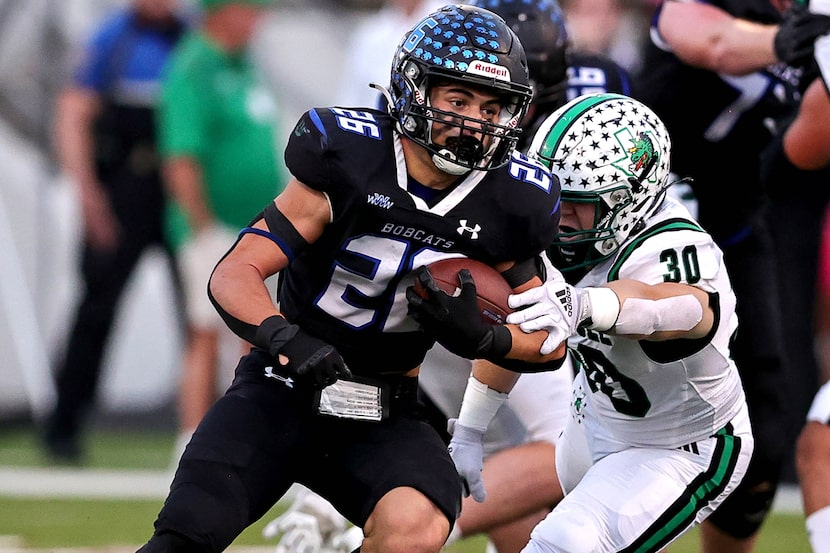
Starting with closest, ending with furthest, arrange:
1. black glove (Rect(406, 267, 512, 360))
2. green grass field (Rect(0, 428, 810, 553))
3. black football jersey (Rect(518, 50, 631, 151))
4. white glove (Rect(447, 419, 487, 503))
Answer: black glove (Rect(406, 267, 512, 360))
white glove (Rect(447, 419, 487, 503))
black football jersey (Rect(518, 50, 631, 151))
green grass field (Rect(0, 428, 810, 553))

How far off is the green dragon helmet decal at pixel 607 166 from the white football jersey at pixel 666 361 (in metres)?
0.05

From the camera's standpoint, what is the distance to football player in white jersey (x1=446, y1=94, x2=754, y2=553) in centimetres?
341

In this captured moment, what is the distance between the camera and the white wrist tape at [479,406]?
3816 millimetres

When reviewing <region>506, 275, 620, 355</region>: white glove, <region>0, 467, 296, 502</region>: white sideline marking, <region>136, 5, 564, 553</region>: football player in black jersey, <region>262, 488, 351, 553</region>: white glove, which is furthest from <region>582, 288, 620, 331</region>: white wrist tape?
<region>0, 467, 296, 502</region>: white sideline marking

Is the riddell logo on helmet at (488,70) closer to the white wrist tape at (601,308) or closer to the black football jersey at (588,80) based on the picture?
Result: the white wrist tape at (601,308)

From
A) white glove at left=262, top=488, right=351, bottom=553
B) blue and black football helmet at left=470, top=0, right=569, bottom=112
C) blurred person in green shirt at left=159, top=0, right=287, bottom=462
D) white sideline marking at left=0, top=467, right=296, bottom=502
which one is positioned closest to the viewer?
white glove at left=262, top=488, right=351, bottom=553

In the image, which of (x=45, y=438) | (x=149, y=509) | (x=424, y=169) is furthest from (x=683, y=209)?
(x=45, y=438)

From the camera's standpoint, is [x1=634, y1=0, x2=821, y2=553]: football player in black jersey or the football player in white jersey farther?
[x1=634, y1=0, x2=821, y2=553]: football player in black jersey

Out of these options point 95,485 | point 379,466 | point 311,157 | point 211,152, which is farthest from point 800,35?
point 95,485

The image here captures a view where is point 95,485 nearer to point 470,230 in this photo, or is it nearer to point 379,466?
point 379,466

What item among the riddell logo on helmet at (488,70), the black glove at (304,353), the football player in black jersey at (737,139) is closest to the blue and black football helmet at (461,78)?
the riddell logo on helmet at (488,70)

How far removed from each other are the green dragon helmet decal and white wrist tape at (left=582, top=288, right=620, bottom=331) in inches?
10.5

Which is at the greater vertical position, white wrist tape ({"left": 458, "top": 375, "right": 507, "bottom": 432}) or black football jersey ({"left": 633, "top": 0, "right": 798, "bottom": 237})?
black football jersey ({"left": 633, "top": 0, "right": 798, "bottom": 237})

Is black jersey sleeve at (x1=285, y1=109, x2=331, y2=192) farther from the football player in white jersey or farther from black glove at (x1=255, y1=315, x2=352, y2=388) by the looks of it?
the football player in white jersey
